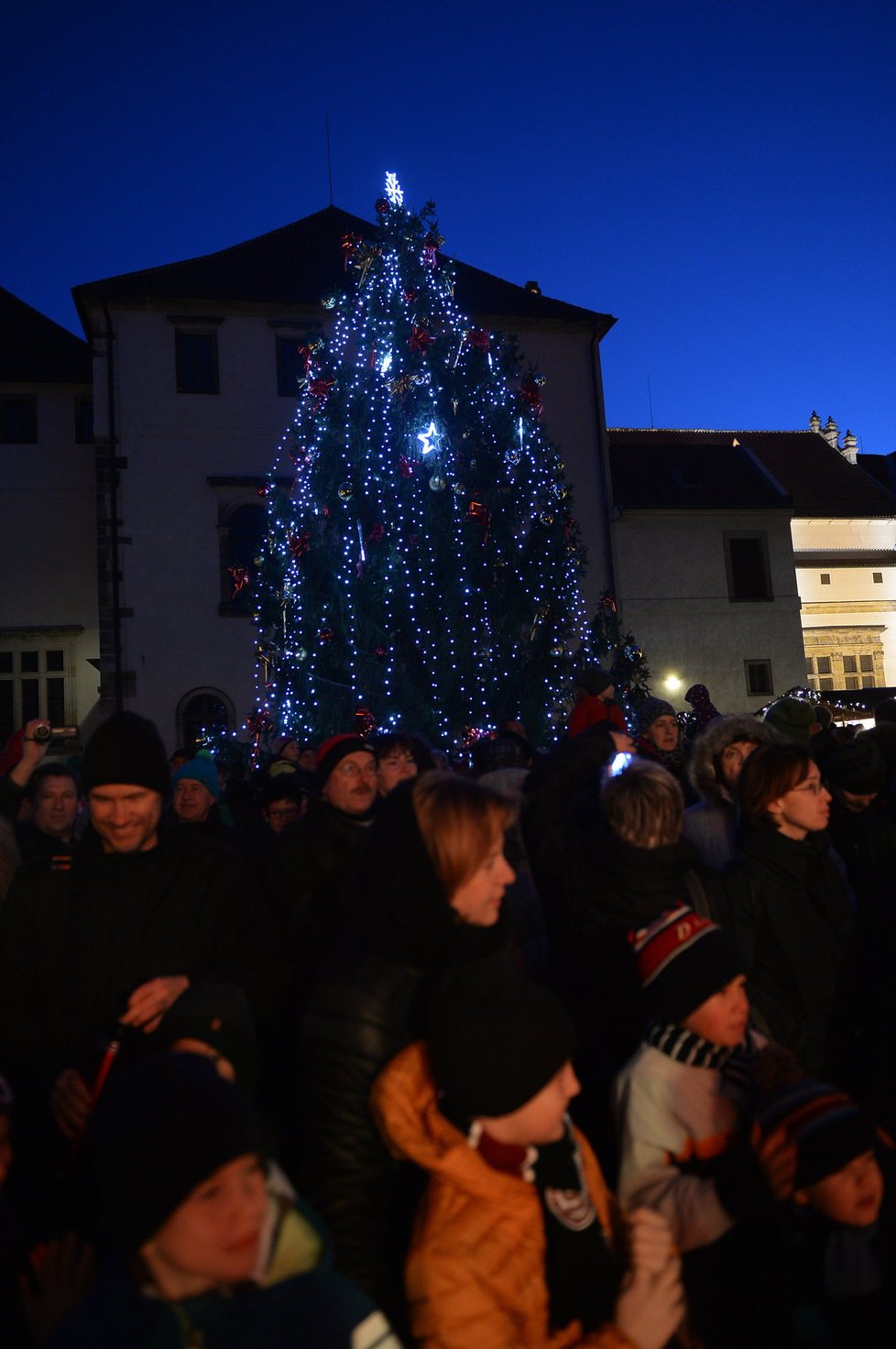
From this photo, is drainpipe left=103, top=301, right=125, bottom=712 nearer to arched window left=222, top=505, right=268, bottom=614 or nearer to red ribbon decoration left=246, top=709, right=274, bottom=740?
arched window left=222, top=505, right=268, bottom=614

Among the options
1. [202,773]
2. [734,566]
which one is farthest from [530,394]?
[734,566]

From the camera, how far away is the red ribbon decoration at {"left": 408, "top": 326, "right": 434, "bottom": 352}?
13656 millimetres

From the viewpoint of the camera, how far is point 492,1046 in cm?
212

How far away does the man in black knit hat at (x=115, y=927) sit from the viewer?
2840mm

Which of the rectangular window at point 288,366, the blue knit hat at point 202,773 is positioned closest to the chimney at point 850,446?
the rectangular window at point 288,366

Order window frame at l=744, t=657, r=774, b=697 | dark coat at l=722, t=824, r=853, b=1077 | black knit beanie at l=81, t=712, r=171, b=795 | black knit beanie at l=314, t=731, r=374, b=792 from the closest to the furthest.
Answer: black knit beanie at l=81, t=712, r=171, b=795, dark coat at l=722, t=824, r=853, b=1077, black knit beanie at l=314, t=731, r=374, b=792, window frame at l=744, t=657, r=774, b=697

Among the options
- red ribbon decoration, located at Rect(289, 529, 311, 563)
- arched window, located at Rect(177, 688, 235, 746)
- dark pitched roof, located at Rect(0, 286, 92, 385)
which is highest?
dark pitched roof, located at Rect(0, 286, 92, 385)

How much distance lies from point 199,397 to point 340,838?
72.5ft

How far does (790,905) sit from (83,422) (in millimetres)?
26415

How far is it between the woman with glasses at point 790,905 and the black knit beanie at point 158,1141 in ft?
6.87

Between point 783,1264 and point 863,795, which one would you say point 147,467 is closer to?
point 863,795

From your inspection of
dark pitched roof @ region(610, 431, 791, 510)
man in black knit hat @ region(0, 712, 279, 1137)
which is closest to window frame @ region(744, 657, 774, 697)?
dark pitched roof @ region(610, 431, 791, 510)

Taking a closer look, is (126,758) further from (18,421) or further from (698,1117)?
(18,421)

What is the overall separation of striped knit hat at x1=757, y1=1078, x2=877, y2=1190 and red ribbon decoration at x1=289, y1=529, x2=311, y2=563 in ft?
41.3
